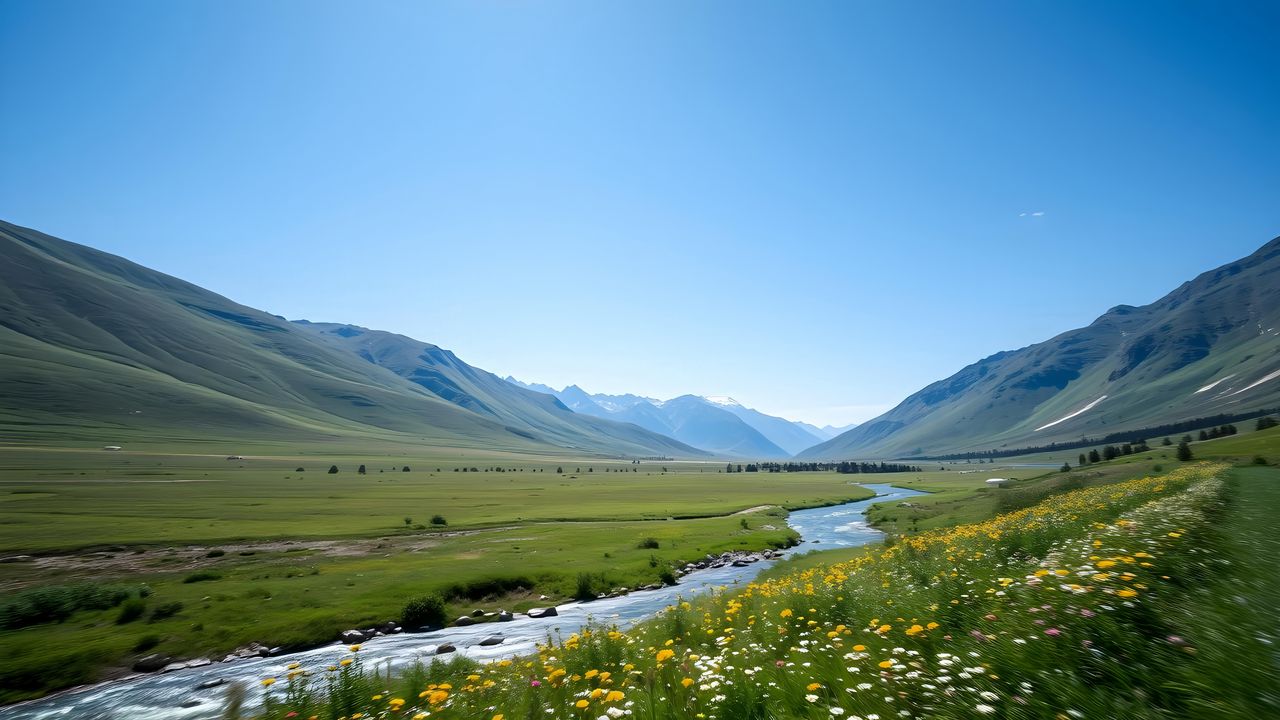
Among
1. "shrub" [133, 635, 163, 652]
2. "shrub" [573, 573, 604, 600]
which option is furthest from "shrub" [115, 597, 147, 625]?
"shrub" [573, 573, 604, 600]

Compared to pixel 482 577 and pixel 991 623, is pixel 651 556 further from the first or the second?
pixel 991 623

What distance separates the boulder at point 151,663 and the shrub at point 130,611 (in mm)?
6384

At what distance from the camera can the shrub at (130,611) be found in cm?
3066

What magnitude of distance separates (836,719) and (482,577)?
40944mm

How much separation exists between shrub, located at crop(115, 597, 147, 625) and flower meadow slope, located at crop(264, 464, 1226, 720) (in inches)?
→ 1186

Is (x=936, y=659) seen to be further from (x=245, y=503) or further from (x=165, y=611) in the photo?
(x=245, y=503)

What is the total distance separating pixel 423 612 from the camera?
33.7 metres

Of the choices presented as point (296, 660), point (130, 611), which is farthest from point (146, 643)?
point (296, 660)

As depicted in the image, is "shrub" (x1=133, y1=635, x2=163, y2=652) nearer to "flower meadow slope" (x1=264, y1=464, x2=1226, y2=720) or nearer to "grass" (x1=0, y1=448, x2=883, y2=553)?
"flower meadow slope" (x1=264, y1=464, x2=1226, y2=720)

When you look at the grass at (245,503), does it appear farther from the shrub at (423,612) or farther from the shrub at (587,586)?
the shrub at (587,586)

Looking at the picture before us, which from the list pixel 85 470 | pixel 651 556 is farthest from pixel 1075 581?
pixel 85 470

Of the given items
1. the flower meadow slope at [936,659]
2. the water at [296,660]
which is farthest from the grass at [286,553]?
the flower meadow slope at [936,659]

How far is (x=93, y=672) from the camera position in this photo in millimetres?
25109

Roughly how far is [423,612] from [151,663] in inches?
508
